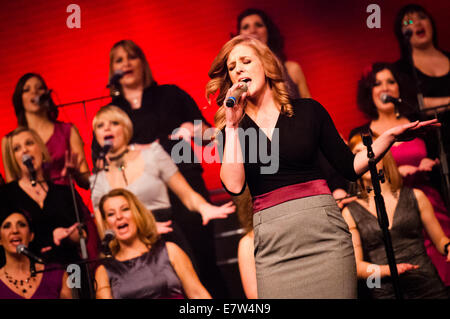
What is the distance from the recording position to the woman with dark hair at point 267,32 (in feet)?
13.7

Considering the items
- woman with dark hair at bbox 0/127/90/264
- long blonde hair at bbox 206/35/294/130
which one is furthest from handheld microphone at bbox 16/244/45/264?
long blonde hair at bbox 206/35/294/130

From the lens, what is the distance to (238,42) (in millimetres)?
2172

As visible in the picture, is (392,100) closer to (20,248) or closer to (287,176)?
(287,176)

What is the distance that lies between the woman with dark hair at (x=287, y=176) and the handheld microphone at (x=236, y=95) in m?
0.02

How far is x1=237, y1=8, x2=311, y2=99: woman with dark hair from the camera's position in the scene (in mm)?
4176

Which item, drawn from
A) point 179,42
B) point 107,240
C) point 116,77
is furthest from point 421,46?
point 107,240

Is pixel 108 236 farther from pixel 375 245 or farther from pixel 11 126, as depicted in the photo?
pixel 375 245

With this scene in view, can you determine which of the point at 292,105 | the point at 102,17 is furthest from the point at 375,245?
the point at 102,17

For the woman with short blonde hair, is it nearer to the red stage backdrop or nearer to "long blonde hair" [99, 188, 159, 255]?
"long blonde hair" [99, 188, 159, 255]

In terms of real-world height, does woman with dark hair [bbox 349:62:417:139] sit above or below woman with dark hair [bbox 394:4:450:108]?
below

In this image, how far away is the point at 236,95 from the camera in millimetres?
1930

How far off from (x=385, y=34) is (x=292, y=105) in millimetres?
2429
